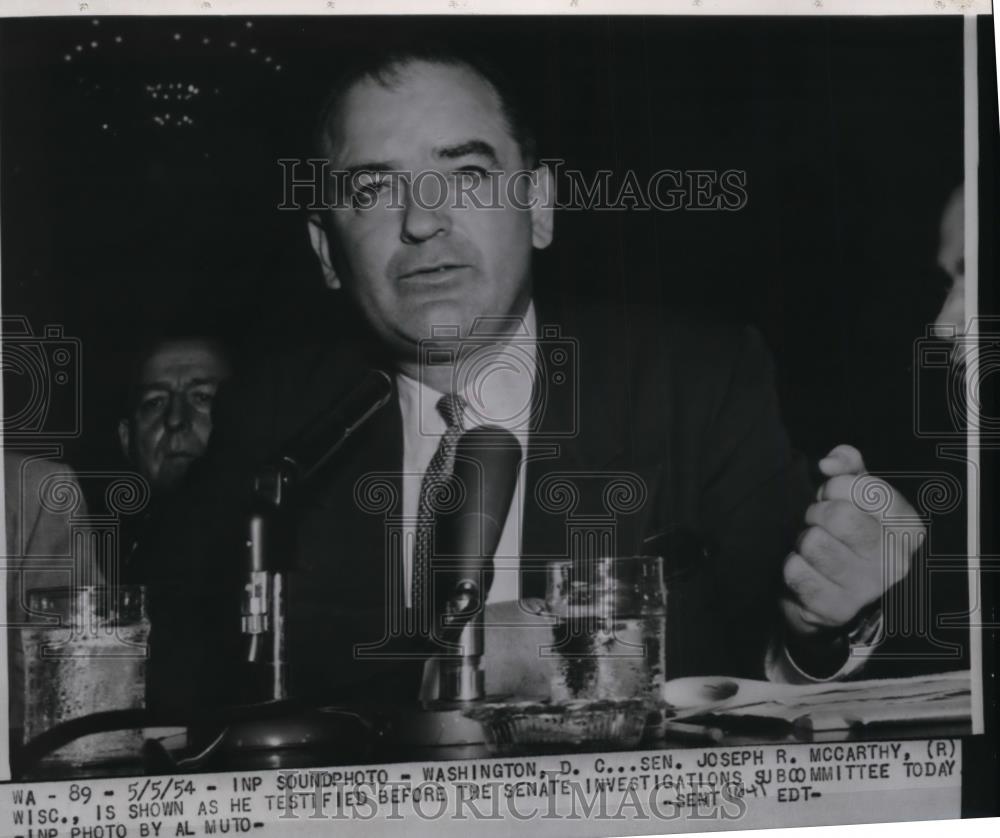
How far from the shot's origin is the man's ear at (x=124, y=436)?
2799 mm

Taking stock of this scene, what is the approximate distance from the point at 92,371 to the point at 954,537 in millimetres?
2333

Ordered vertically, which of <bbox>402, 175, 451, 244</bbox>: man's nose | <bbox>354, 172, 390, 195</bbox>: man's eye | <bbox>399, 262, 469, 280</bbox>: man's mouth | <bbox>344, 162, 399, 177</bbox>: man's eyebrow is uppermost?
<bbox>344, 162, 399, 177</bbox>: man's eyebrow

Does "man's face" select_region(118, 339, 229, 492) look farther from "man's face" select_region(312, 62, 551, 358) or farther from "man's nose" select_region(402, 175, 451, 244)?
"man's nose" select_region(402, 175, 451, 244)

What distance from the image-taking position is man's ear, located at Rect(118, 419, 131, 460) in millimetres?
2799

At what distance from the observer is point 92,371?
279cm

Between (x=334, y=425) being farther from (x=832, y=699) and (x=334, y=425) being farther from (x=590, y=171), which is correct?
(x=832, y=699)

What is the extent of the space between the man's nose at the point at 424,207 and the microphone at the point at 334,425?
0.38m

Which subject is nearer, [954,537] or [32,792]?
[32,792]

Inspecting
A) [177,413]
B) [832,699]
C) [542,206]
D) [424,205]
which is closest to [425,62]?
[424,205]

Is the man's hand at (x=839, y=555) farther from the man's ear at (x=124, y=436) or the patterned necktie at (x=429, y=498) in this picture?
the man's ear at (x=124, y=436)

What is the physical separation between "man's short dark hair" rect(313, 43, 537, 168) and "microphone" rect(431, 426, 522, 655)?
0.75 metres

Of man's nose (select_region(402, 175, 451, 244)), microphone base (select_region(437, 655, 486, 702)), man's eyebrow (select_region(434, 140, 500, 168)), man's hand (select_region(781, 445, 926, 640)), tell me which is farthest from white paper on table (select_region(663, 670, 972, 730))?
man's eyebrow (select_region(434, 140, 500, 168))

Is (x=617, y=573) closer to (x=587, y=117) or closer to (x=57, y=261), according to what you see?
(x=587, y=117)

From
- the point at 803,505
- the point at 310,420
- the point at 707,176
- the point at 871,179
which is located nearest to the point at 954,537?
the point at 803,505
